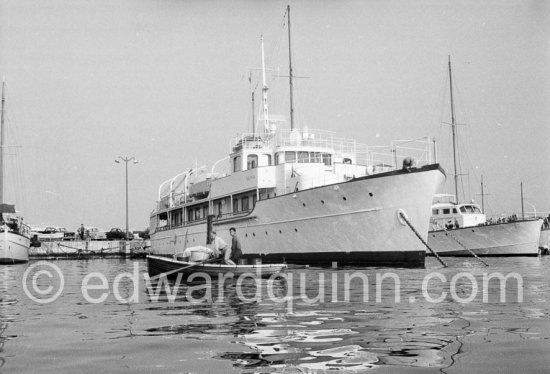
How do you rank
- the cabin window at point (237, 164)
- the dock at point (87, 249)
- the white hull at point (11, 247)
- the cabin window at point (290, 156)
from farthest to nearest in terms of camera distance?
the dock at point (87, 249), the white hull at point (11, 247), the cabin window at point (237, 164), the cabin window at point (290, 156)

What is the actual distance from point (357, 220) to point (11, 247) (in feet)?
87.6

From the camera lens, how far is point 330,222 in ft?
92.2

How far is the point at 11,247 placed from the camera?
41438mm

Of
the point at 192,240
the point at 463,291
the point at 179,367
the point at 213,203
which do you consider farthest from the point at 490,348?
the point at 192,240

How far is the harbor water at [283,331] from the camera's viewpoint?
6.13 meters

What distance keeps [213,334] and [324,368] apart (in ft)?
8.86

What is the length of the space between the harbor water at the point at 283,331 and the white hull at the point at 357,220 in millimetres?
11223

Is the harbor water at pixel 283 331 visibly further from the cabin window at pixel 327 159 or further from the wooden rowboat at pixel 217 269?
the cabin window at pixel 327 159

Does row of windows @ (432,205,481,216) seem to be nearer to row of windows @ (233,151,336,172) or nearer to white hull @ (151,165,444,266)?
row of windows @ (233,151,336,172)

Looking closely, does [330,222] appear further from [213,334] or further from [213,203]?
[213,334]

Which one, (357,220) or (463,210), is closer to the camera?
(357,220)

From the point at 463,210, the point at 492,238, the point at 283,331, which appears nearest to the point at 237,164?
the point at 492,238

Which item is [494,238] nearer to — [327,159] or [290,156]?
[327,159]

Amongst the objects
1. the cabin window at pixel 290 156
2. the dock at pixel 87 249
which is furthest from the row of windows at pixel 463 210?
the dock at pixel 87 249
